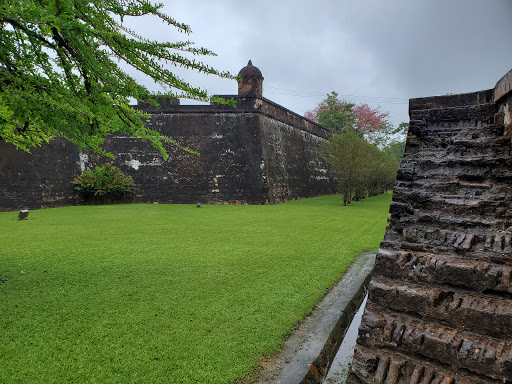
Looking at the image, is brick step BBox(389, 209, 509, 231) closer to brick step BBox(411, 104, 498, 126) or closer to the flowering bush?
brick step BBox(411, 104, 498, 126)

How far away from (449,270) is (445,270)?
0.06 feet

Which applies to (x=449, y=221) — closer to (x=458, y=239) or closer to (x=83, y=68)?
(x=458, y=239)

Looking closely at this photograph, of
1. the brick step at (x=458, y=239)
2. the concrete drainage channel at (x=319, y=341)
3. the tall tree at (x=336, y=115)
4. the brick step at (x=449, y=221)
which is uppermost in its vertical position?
the tall tree at (x=336, y=115)

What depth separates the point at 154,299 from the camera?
9.78 feet

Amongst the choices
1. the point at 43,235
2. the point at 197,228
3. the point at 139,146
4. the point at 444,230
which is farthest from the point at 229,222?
the point at 139,146

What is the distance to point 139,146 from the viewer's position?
13289 mm

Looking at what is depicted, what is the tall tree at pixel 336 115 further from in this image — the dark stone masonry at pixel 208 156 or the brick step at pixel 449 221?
the brick step at pixel 449 221

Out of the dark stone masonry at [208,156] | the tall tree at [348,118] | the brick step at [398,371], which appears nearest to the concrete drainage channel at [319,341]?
the brick step at [398,371]

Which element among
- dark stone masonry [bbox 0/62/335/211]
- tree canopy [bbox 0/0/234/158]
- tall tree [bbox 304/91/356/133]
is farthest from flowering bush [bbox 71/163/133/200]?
tall tree [bbox 304/91/356/133]

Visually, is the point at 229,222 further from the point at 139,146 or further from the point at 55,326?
the point at 139,146

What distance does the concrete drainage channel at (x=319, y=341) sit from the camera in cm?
191

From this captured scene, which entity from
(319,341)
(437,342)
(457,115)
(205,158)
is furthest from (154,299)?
(205,158)

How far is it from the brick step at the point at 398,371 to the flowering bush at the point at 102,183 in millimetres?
11800

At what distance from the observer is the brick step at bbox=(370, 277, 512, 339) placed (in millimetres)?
1511
